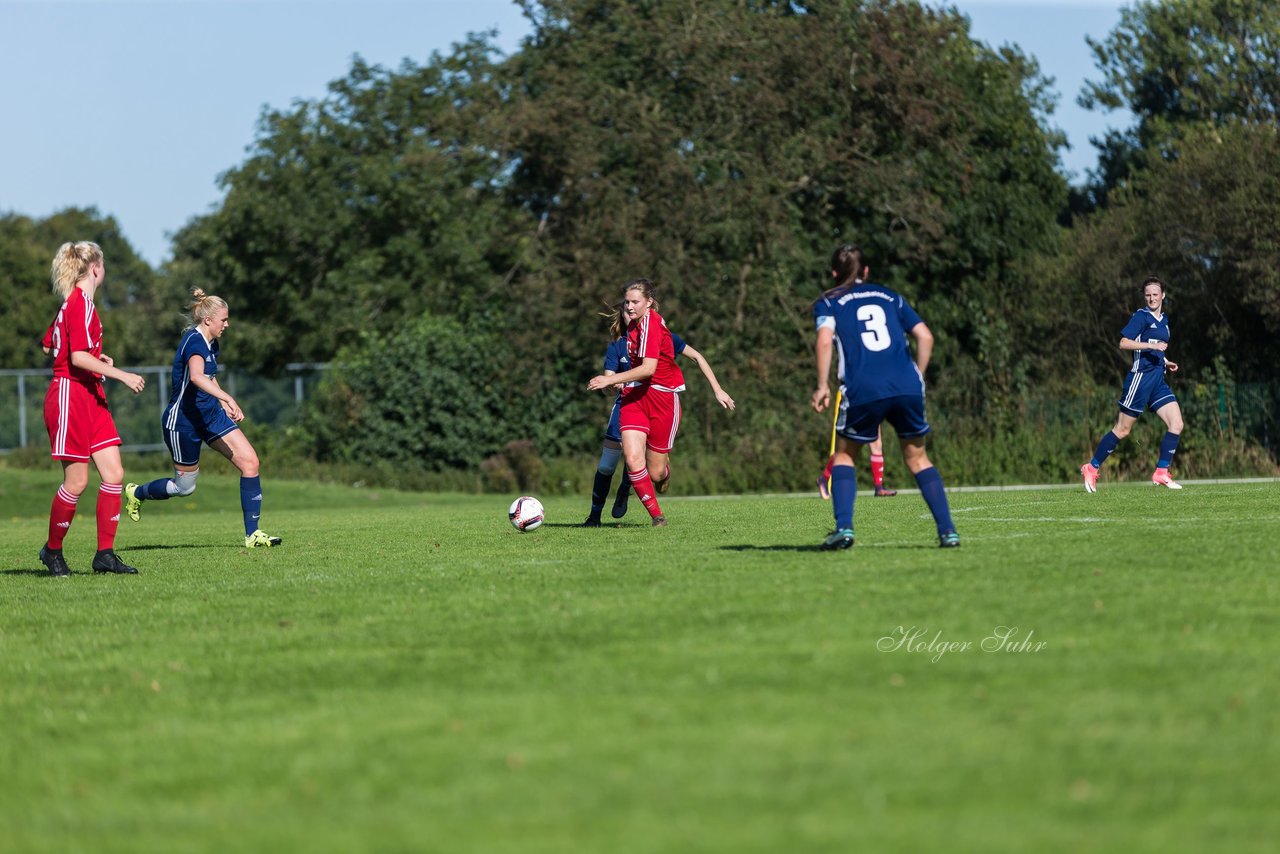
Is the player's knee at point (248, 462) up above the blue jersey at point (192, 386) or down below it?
below

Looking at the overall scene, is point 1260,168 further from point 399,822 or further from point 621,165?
point 399,822

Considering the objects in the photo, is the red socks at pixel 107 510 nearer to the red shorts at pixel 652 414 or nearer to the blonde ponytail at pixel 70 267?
the blonde ponytail at pixel 70 267

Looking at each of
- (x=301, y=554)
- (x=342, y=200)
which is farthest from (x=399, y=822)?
(x=342, y=200)

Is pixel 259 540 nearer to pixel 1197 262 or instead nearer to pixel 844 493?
pixel 844 493

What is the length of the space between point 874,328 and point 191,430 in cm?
656

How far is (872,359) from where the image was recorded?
975 cm

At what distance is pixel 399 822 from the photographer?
397cm

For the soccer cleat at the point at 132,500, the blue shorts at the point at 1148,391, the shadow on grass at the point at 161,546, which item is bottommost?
the shadow on grass at the point at 161,546

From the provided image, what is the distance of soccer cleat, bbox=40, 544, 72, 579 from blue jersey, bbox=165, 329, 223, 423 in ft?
6.28

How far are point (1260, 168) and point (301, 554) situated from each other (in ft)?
72.1

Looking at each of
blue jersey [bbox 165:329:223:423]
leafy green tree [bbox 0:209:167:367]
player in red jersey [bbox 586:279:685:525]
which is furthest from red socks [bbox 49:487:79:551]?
leafy green tree [bbox 0:209:167:367]

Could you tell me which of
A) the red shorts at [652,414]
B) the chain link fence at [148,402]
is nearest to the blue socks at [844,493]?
the red shorts at [652,414]

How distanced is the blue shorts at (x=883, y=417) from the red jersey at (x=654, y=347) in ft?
12.2

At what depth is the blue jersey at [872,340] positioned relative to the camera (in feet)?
31.9
